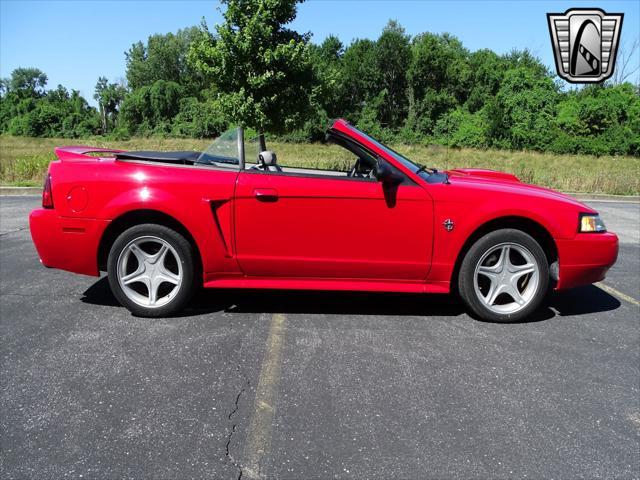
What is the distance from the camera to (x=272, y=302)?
4359 mm

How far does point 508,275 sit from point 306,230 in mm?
1622

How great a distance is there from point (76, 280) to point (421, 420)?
12.5 ft

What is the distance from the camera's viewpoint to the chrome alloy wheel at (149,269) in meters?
3.85

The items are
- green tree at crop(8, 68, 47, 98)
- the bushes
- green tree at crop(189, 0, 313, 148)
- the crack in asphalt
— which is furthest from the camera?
green tree at crop(8, 68, 47, 98)

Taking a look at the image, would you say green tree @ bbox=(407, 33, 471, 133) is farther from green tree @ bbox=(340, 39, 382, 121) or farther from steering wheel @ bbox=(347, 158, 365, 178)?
steering wheel @ bbox=(347, 158, 365, 178)

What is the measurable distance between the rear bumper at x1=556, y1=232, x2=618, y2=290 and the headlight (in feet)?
0.11

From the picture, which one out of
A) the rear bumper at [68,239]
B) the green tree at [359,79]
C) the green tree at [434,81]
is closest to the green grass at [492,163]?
the rear bumper at [68,239]

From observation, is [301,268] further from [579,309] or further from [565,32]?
[565,32]

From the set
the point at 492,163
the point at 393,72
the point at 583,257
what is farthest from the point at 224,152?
the point at 393,72

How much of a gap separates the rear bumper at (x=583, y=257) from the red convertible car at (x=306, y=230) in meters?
0.01

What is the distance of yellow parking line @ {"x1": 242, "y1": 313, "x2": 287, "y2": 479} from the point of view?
7.20 ft

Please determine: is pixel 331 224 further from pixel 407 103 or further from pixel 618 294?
pixel 407 103

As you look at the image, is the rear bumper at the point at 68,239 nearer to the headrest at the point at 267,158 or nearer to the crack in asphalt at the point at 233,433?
the headrest at the point at 267,158

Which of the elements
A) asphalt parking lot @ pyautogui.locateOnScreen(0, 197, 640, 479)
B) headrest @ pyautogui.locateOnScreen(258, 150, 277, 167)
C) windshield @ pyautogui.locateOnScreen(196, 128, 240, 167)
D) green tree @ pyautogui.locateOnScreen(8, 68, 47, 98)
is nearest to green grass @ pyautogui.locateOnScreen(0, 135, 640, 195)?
headrest @ pyautogui.locateOnScreen(258, 150, 277, 167)
